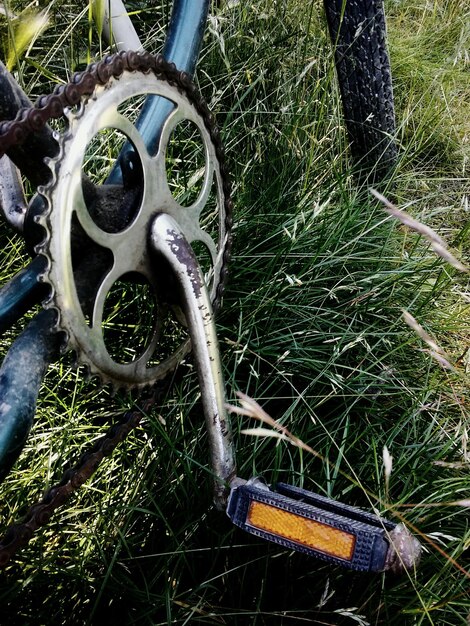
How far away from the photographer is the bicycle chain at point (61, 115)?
3.67 ft

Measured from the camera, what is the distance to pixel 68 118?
1.13m

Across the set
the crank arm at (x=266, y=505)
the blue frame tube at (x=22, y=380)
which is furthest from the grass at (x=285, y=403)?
the blue frame tube at (x=22, y=380)

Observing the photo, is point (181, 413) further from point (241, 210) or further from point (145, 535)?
point (241, 210)

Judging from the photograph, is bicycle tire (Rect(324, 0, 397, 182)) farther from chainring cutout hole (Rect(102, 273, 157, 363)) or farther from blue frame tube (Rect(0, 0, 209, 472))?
blue frame tube (Rect(0, 0, 209, 472))

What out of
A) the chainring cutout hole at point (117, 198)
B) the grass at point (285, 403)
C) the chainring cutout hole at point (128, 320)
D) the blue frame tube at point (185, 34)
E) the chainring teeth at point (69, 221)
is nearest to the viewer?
the chainring teeth at point (69, 221)

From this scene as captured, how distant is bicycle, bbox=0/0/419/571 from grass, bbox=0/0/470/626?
0.10m

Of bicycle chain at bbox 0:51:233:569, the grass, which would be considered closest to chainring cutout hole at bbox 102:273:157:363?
the grass

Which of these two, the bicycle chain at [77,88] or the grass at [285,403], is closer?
the bicycle chain at [77,88]

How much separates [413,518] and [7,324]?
0.82 metres

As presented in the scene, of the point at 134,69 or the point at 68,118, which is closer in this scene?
the point at 68,118

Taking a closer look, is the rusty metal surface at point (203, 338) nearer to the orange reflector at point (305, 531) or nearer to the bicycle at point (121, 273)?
the bicycle at point (121, 273)

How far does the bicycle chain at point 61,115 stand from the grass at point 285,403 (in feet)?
0.50

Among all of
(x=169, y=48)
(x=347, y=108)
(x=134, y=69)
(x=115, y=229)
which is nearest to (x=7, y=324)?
(x=115, y=229)

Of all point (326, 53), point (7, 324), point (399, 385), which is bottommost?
point (399, 385)
